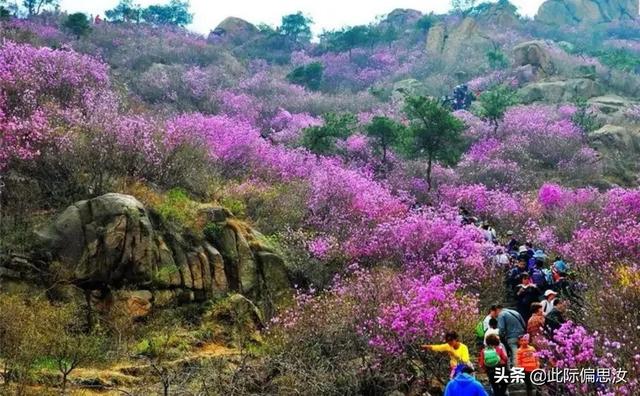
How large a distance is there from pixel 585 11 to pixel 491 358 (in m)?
80.2

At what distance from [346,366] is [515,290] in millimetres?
6020

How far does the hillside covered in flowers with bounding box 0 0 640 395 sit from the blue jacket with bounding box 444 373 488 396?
159cm

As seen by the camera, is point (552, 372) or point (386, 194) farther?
point (386, 194)

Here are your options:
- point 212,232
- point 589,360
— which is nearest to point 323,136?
point 212,232

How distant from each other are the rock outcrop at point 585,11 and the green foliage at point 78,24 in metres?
A: 58.4

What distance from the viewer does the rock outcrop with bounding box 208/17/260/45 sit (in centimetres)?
6253

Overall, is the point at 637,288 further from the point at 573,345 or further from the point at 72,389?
the point at 72,389

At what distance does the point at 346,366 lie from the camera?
10570mm

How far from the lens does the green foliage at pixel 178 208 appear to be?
1488 centimetres

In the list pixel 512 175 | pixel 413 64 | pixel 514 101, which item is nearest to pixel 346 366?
pixel 512 175

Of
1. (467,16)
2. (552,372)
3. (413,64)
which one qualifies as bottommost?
(552,372)

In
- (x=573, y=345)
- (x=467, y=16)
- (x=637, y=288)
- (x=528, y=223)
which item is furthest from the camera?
(x=467, y=16)

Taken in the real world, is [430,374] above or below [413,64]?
below

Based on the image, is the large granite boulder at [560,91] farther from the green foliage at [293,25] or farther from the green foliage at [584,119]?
the green foliage at [293,25]
